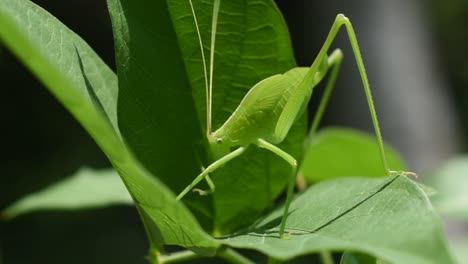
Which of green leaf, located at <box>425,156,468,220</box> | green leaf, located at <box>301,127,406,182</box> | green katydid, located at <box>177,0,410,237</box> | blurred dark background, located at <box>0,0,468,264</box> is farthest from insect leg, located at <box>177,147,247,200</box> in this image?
blurred dark background, located at <box>0,0,468,264</box>

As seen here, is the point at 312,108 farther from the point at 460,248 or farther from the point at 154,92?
the point at 154,92

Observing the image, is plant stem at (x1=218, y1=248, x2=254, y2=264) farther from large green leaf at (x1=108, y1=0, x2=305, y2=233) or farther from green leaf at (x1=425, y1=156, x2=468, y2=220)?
green leaf at (x1=425, y1=156, x2=468, y2=220)

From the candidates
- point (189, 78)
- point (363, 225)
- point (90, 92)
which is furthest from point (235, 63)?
point (363, 225)

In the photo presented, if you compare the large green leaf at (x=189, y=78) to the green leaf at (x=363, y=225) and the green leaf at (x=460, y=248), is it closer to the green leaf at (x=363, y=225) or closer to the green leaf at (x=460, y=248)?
the green leaf at (x=363, y=225)

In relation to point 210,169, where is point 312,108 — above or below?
below

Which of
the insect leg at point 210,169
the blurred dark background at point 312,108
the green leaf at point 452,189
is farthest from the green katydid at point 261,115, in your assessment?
the blurred dark background at point 312,108

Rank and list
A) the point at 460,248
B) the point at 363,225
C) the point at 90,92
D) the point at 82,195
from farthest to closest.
Result: the point at 460,248, the point at 82,195, the point at 90,92, the point at 363,225
